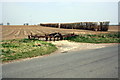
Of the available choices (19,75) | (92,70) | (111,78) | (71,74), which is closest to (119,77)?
(111,78)

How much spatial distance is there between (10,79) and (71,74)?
2.86m

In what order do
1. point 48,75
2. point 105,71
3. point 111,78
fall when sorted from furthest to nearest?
point 105,71
point 48,75
point 111,78

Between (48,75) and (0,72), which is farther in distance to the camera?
(0,72)

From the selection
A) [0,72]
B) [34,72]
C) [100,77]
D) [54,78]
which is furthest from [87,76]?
[0,72]

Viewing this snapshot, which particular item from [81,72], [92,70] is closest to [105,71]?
[92,70]

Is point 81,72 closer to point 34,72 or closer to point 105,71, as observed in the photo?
point 105,71

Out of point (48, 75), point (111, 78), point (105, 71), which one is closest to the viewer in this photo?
point (111, 78)

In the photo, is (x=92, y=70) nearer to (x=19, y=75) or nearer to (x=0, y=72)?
Result: (x=19, y=75)

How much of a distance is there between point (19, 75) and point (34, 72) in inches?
30.8

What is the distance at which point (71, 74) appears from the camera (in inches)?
276

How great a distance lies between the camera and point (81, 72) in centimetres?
733

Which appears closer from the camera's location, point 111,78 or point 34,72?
point 111,78

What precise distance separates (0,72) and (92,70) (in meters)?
4.93

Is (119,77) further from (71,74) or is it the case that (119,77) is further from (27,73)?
(27,73)
